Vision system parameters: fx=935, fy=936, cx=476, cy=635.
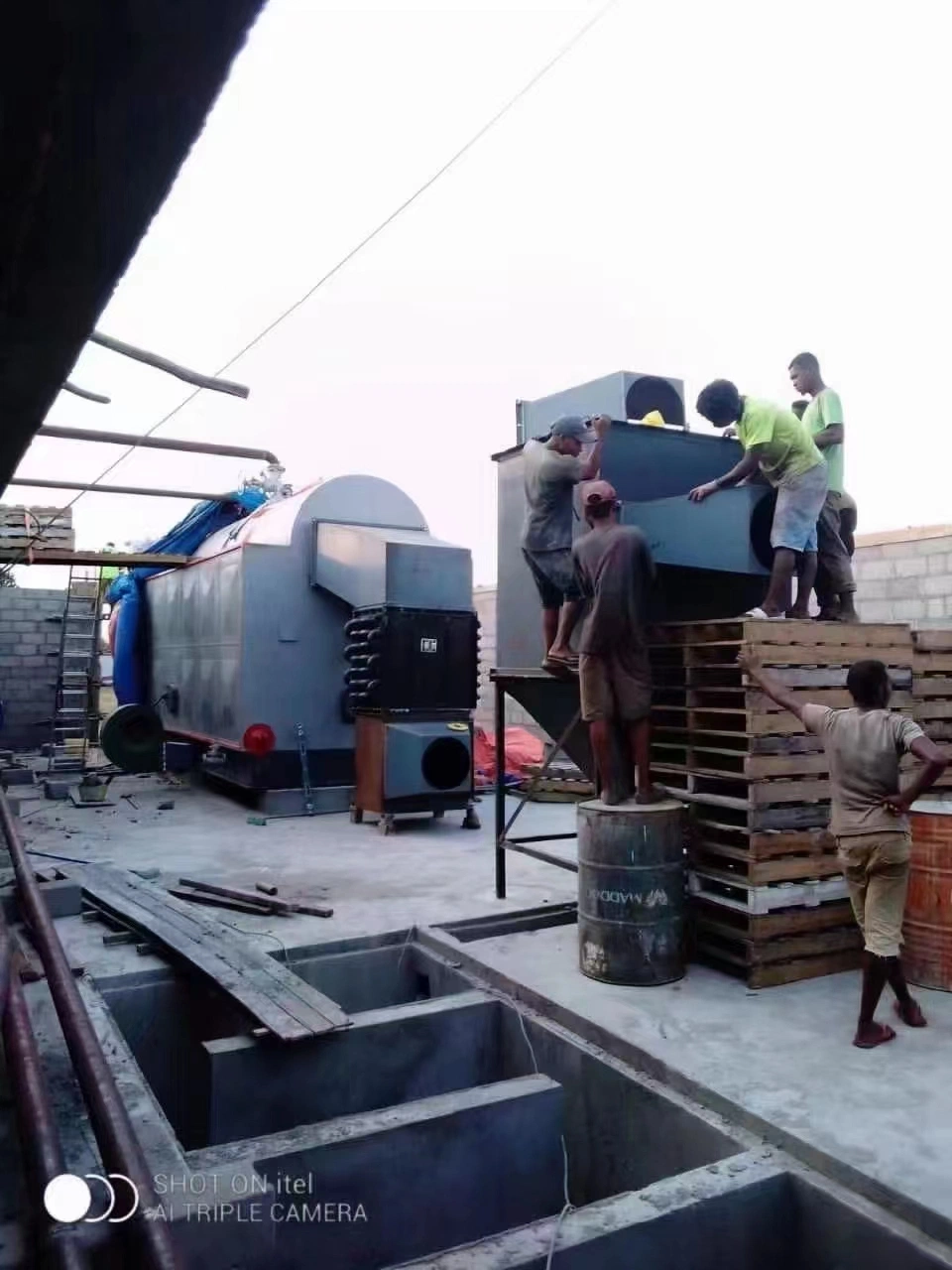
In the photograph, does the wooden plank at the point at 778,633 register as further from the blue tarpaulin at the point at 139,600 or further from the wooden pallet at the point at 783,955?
the blue tarpaulin at the point at 139,600

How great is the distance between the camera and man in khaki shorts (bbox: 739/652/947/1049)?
3.79 meters

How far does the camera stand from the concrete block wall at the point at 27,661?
51.7 ft

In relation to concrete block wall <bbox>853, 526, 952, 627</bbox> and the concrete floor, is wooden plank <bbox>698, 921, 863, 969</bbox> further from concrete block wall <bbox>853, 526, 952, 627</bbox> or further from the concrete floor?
concrete block wall <bbox>853, 526, 952, 627</bbox>

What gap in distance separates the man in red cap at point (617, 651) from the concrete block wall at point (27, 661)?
13516mm

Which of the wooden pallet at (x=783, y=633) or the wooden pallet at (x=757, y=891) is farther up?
the wooden pallet at (x=783, y=633)

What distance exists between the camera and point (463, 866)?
7.29 metres

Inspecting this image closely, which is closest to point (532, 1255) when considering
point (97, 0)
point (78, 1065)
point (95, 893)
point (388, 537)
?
point (78, 1065)

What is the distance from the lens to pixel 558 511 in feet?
17.4

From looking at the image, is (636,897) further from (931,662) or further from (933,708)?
(931,662)

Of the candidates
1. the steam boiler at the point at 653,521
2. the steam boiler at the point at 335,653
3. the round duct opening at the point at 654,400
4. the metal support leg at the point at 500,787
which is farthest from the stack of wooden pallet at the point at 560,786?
the round duct opening at the point at 654,400

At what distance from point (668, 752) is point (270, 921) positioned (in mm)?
2625

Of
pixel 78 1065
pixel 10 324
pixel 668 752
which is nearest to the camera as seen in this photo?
pixel 10 324

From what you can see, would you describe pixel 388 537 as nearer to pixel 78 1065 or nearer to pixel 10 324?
pixel 78 1065

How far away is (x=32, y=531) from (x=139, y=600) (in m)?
2.84
